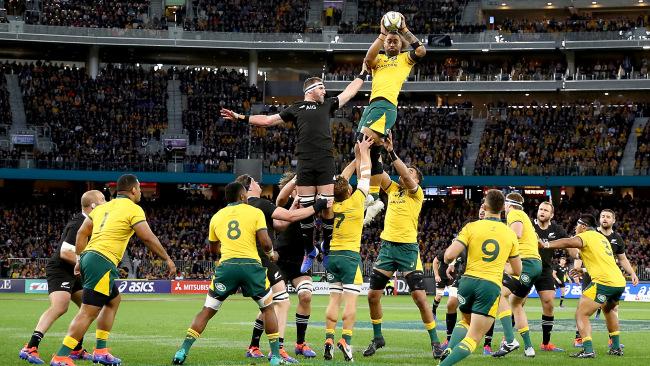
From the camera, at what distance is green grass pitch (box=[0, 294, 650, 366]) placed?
48.9ft

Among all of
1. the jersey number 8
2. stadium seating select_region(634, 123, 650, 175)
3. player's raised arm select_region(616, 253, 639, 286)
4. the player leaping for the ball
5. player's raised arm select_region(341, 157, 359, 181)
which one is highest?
the player leaping for the ball

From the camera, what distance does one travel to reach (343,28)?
225ft

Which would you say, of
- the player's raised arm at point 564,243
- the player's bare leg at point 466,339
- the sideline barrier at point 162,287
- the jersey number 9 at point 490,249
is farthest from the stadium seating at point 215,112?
the player's bare leg at point 466,339

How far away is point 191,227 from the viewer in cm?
5894

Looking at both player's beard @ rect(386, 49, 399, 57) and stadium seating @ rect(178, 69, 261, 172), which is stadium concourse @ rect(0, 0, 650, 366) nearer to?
stadium seating @ rect(178, 69, 261, 172)

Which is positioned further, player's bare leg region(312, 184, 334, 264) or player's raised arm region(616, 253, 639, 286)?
player's raised arm region(616, 253, 639, 286)

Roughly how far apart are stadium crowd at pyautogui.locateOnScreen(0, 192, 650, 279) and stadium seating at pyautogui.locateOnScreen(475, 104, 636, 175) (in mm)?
2879

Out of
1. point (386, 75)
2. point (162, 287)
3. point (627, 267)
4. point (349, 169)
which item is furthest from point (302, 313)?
point (162, 287)

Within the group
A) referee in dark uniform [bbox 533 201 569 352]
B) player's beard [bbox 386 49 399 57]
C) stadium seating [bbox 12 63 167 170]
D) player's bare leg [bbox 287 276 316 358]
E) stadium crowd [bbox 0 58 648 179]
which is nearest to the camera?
player's beard [bbox 386 49 399 57]

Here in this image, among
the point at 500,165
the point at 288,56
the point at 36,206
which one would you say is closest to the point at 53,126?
the point at 36,206

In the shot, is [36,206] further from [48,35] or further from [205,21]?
[205,21]

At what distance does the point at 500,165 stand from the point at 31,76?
31997mm

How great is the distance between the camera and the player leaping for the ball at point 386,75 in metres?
14.8

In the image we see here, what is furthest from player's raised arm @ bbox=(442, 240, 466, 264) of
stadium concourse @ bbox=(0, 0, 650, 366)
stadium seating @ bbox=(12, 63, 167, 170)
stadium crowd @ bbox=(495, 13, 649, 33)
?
stadium crowd @ bbox=(495, 13, 649, 33)
